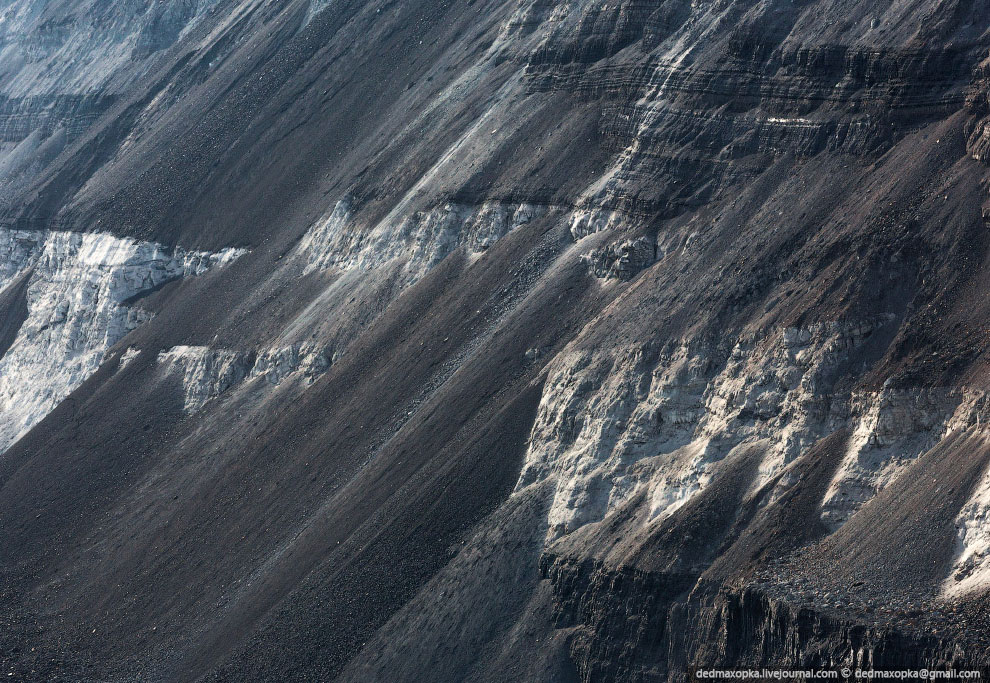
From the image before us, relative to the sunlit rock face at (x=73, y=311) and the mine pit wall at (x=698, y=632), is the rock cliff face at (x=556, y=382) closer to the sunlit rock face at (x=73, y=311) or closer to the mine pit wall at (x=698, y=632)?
the mine pit wall at (x=698, y=632)

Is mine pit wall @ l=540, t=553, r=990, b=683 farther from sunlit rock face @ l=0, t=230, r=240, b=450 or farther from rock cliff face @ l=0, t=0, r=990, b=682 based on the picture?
sunlit rock face @ l=0, t=230, r=240, b=450

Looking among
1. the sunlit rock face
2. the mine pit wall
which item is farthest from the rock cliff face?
the sunlit rock face

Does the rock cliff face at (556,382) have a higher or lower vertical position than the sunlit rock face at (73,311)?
lower

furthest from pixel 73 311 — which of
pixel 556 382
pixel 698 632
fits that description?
pixel 698 632

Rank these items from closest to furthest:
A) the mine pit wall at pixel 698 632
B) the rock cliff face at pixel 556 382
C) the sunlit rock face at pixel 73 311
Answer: the mine pit wall at pixel 698 632 < the rock cliff face at pixel 556 382 < the sunlit rock face at pixel 73 311

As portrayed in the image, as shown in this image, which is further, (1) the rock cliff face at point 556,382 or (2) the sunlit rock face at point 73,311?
(2) the sunlit rock face at point 73,311

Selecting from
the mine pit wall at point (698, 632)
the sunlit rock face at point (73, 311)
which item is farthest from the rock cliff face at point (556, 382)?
the sunlit rock face at point (73, 311)

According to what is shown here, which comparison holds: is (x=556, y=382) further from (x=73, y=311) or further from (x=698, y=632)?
(x=73, y=311)

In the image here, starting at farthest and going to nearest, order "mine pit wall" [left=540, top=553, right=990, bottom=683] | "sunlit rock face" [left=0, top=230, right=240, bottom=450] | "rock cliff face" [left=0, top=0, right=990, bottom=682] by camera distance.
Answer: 1. "sunlit rock face" [left=0, top=230, right=240, bottom=450]
2. "rock cliff face" [left=0, top=0, right=990, bottom=682]
3. "mine pit wall" [left=540, top=553, right=990, bottom=683]
